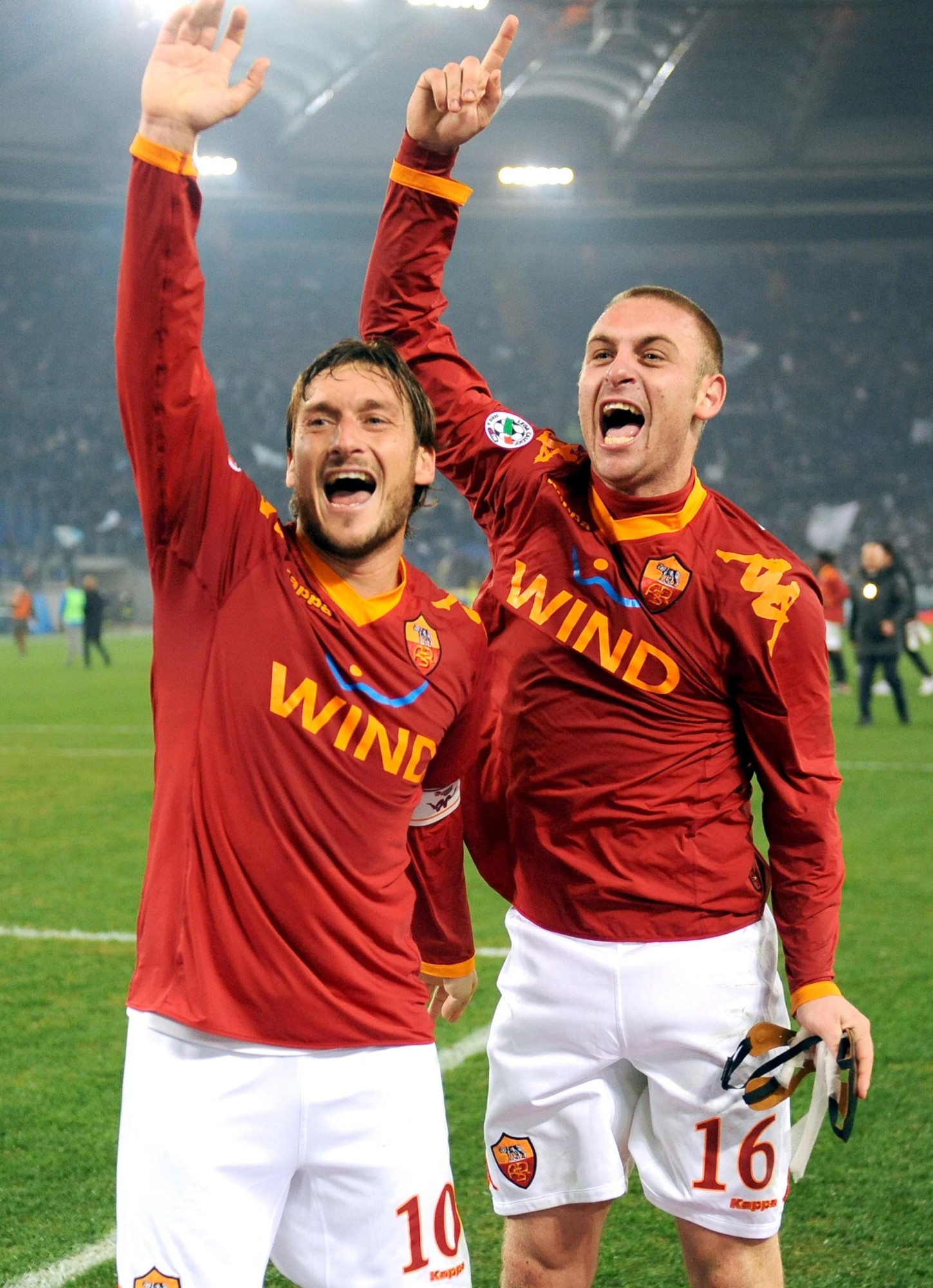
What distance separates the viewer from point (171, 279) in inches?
75.3

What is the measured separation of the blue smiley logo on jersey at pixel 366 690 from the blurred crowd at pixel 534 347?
3179 centimetres

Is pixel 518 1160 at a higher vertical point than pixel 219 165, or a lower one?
lower

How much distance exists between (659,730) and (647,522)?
0.40 meters

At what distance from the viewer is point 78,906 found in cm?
658

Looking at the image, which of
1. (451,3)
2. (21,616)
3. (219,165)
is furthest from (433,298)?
(219,165)

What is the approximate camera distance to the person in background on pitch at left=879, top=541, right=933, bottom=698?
44.7 feet

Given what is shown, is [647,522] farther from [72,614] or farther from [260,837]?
[72,614]

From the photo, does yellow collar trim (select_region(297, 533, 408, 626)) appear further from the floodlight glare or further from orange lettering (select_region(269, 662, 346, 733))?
the floodlight glare

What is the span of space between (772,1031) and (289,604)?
1.13 meters

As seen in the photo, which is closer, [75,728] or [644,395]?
[644,395]

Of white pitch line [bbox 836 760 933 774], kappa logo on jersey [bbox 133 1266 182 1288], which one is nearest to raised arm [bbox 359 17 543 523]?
kappa logo on jersey [bbox 133 1266 182 1288]

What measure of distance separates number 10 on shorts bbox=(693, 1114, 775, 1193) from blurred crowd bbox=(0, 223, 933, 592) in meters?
31.5

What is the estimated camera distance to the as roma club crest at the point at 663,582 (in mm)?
2543

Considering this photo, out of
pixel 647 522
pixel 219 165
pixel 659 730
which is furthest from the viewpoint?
pixel 219 165
